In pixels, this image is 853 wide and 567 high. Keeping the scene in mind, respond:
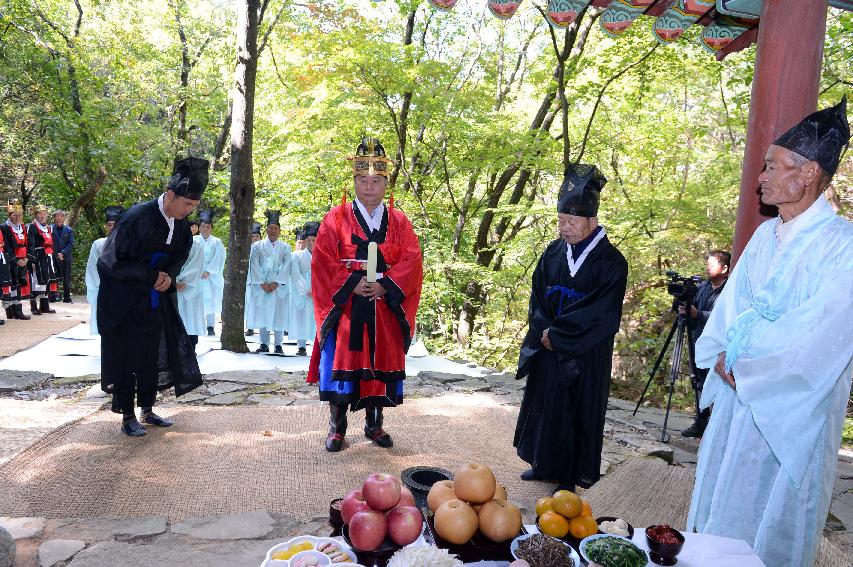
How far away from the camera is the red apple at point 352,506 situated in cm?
205

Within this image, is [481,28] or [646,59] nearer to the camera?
[646,59]

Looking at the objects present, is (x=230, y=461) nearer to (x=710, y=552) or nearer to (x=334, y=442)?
(x=334, y=442)

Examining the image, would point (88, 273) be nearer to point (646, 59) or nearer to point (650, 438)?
point (650, 438)

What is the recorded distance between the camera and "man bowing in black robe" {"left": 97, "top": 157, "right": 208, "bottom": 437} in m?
4.52

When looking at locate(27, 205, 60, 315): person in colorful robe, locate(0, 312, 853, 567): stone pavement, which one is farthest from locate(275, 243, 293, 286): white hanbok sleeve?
locate(27, 205, 60, 315): person in colorful robe

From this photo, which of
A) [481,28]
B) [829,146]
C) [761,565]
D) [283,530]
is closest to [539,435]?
[283,530]

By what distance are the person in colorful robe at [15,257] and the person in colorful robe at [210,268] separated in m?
3.67

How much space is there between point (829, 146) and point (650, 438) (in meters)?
3.67

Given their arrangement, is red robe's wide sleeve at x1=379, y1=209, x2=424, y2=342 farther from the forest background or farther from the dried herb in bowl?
the forest background

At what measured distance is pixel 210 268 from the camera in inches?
423

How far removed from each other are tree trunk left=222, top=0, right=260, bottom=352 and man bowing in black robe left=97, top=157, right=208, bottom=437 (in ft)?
10.5

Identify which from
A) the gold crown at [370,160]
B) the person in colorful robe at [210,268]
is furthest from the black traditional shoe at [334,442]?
the person in colorful robe at [210,268]

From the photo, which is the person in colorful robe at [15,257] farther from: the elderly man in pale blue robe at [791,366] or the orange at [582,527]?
the elderly man in pale blue robe at [791,366]

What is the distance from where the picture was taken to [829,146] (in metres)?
2.59
